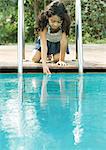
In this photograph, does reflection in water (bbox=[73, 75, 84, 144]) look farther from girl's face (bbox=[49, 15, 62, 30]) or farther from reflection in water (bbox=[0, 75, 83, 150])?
girl's face (bbox=[49, 15, 62, 30])

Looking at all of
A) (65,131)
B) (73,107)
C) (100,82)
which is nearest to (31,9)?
(100,82)

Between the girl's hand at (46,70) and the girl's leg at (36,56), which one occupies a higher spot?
the girl's leg at (36,56)

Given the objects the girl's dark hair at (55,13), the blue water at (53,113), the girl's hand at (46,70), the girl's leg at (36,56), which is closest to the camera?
the blue water at (53,113)

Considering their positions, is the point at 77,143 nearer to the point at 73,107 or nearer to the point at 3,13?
the point at 73,107

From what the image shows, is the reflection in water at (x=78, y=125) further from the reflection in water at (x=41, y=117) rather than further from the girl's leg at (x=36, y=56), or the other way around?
the girl's leg at (x=36, y=56)

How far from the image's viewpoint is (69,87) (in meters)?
5.18

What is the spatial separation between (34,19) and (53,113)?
6.14m

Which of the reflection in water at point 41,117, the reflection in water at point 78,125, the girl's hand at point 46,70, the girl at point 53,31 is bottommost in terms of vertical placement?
the reflection in water at point 78,125

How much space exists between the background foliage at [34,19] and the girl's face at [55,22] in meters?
2.66

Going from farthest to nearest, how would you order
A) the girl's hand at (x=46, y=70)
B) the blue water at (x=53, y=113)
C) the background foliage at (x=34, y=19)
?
1. the background foliage at (x=34, y=19)
2. the girl's hand at (x=46, y=70)
3. the blue water at (x=53, y=113)

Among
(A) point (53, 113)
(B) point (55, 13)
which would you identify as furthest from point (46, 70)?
(A) point (53, 113)

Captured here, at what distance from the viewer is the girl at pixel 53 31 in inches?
245

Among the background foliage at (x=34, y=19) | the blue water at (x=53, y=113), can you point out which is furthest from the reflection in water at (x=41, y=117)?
the background foliage at (x=34, y=19)

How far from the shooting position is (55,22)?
20.6 ft
